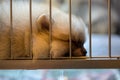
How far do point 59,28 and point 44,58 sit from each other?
0.36 ft

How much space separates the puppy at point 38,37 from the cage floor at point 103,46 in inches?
2.2

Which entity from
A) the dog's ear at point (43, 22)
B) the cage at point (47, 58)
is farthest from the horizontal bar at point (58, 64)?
the dog's ear at point (43, 22)

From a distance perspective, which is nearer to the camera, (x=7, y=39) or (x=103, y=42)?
(x=7, y=39)

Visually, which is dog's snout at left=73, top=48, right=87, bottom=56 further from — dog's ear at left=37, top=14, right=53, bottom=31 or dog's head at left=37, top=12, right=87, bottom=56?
dog's ear at left=37, top=14, right=53, bottom=31

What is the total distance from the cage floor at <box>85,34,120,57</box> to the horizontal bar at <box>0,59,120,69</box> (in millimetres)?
66

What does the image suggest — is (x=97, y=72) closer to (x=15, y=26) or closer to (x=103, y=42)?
(x=103, y=42)

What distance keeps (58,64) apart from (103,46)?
0.22 m

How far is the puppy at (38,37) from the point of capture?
0.72 metres

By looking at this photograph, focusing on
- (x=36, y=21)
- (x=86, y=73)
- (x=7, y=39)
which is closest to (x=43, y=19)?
(x=36, y=21)

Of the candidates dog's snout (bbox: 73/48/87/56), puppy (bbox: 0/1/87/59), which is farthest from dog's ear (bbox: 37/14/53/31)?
dog's snout (bbox: 73/48/87/56)

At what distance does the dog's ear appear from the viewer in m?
0.71

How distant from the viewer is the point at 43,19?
712 mm

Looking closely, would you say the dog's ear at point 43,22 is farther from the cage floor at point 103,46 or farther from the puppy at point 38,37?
the cage floor at point 103,46

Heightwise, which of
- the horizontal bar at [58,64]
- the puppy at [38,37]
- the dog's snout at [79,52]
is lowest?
the horizontal bar at [58,64]
